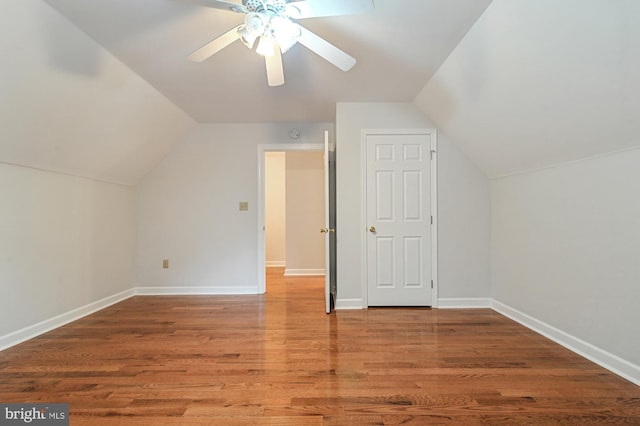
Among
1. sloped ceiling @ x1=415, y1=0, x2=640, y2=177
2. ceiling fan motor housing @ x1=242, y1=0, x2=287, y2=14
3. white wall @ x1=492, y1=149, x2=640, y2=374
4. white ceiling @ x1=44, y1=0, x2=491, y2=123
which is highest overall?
white ceiling @ x1=44, y1=0, x2=491, y2=123

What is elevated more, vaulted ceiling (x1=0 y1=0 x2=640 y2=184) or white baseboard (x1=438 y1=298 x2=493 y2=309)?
vaulted ceiling (x1=0 y1=0 x2=640 y2=184)

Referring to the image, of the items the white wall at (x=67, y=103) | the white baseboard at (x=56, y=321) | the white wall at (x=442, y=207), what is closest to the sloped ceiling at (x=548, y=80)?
the white wall at (x=442, y=207)

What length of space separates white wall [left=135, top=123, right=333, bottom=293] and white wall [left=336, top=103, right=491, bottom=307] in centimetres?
88

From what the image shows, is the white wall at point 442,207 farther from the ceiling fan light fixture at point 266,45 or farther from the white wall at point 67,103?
the white wall at point 67,103

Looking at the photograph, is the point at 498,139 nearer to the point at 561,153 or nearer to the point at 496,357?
the point at 561,153

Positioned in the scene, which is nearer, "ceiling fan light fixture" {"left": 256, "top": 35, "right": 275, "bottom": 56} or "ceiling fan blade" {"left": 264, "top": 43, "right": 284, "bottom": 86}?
"ceiling fan light fixture" {"left": 256, "top": 35, "right": 275, "bottom": 56}

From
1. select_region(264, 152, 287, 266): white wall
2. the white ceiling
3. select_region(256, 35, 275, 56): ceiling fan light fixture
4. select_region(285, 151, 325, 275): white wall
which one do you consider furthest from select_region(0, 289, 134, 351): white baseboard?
select_region(256, 35, 275, 56): ceiling fan light fixture

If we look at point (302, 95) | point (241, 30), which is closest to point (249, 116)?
point (302, 95)

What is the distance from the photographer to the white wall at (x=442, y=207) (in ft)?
11.5

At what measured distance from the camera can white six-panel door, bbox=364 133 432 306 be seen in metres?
3.53

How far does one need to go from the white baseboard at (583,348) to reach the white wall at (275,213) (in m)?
4.29

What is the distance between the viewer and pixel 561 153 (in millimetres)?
2430

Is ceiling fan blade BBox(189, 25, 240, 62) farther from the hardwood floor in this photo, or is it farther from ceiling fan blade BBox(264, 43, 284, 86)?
the hardwood floor

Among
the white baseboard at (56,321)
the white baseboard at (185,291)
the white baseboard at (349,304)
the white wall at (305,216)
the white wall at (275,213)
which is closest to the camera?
the white baseboard at (56,321)
